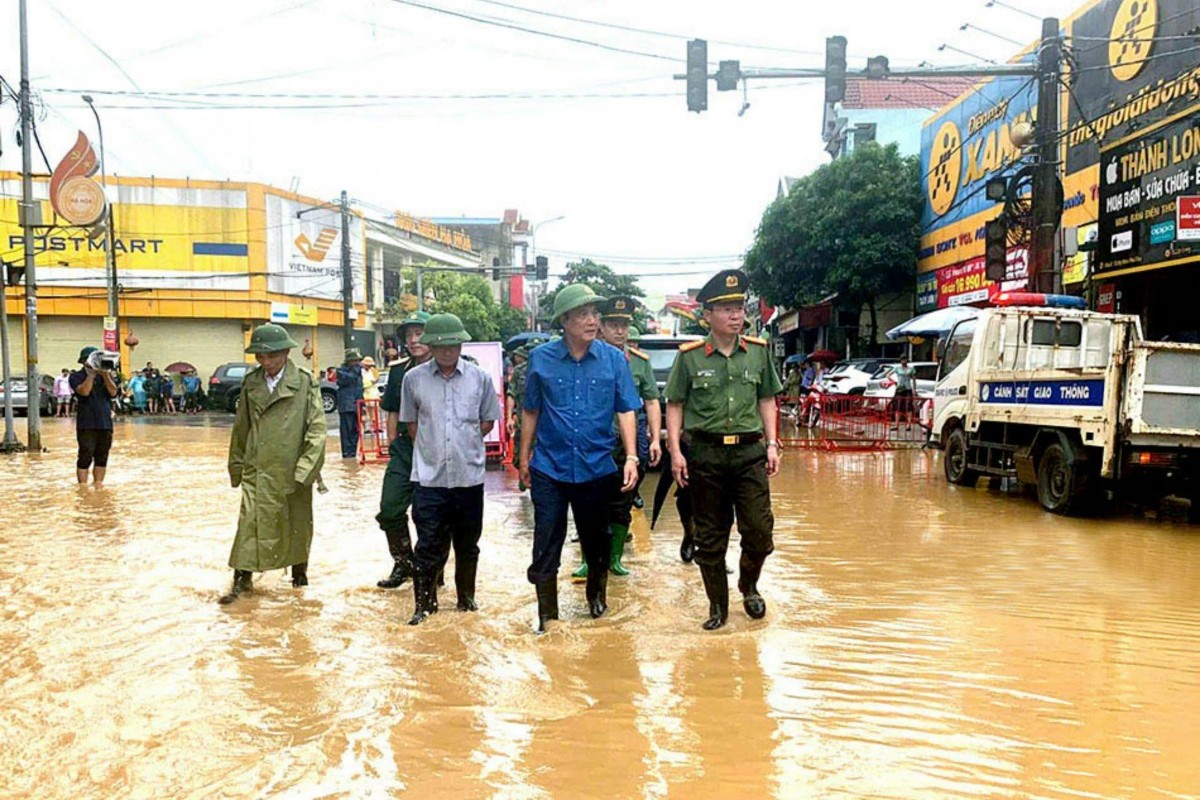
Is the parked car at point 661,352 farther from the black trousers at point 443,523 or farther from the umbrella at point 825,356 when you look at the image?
the umbrella at point 825,356

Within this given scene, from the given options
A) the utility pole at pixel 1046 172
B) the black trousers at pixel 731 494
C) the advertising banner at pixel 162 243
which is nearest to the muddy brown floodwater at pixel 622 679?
the black trousers at pixel 731 494

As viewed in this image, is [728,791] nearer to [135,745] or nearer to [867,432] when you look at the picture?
[135,745]

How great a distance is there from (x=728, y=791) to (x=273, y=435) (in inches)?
143

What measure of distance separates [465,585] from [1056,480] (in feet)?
20.1

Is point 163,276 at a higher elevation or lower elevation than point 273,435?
higher

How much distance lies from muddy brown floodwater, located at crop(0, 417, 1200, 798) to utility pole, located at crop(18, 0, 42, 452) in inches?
388

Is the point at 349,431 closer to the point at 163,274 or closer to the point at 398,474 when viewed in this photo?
the point at 398,474

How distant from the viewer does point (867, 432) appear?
19031 mm

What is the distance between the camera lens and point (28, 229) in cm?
1591

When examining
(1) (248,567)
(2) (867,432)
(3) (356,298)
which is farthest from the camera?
(3) (356,298)

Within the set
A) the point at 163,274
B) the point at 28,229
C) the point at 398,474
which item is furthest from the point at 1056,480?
the point at 163,274

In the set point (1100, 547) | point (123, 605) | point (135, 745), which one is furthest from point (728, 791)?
point (1100, 547)

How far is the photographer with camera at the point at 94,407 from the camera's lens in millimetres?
10297

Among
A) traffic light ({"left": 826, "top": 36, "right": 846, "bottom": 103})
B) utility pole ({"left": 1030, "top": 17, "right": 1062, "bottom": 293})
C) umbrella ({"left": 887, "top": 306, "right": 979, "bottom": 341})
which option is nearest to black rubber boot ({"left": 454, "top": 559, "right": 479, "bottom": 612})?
traffic light ({"left": 826, "top": 36, "right": 846, "bottom": 103})
